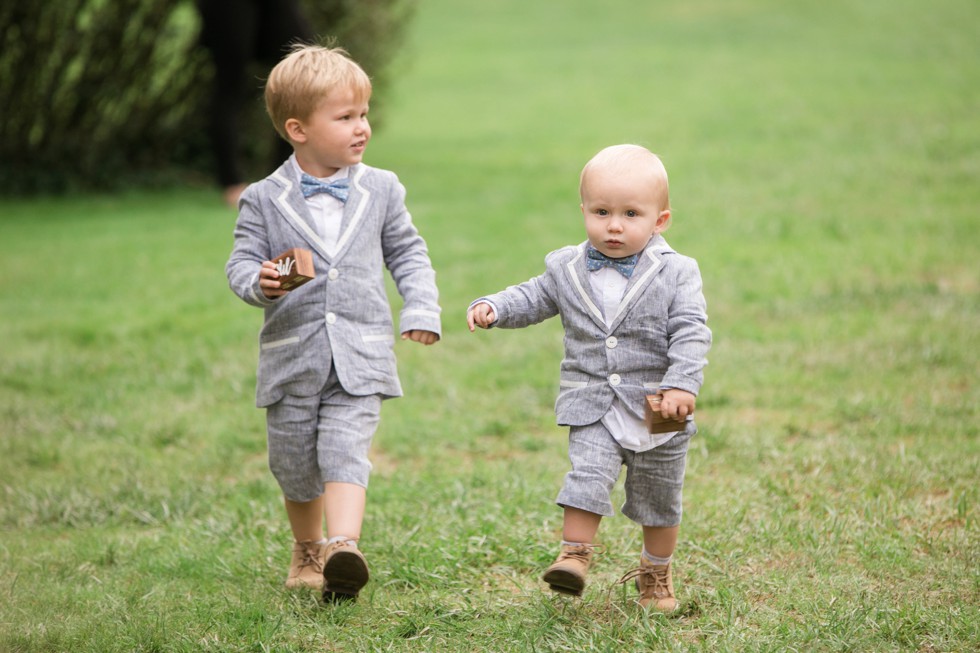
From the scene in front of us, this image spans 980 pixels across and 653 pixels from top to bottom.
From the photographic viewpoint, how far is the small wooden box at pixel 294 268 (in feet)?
11.1

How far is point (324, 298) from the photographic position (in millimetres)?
3633

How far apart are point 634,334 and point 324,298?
962 millimetres


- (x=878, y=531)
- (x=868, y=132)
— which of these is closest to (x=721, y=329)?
(x=878, y=531)

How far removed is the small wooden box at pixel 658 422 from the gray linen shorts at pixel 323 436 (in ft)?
3.02

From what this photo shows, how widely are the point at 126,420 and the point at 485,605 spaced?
272 centimetres

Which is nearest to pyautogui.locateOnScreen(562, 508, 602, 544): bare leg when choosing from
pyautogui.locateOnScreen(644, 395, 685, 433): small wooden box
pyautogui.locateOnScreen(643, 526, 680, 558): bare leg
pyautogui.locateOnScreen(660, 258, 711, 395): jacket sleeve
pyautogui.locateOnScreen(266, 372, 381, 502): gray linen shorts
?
pyautogui.locateOnScreen(643, 526, 680, 558): bare leg

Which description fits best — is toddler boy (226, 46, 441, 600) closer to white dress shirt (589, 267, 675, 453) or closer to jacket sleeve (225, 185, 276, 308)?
jacket sleeve (225, 185, 276, 308)

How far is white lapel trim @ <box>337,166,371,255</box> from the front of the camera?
3.66 m

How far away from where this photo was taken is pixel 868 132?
502 inches

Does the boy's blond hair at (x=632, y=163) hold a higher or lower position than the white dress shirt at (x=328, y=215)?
higher

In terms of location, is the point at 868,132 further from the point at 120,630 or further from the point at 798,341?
the point at 120,630

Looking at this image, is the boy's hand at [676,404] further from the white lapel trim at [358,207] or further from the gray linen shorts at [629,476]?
the white lapel trim at [358,207]

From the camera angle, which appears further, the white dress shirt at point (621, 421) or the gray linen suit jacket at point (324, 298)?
the gray linen suit jacket at point (324, 298)

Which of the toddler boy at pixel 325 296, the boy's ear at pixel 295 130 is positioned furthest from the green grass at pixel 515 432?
the boy's ear at pixel 295 130
